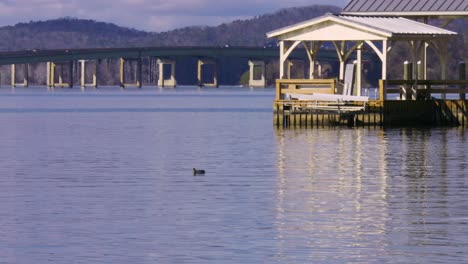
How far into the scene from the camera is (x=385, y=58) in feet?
213

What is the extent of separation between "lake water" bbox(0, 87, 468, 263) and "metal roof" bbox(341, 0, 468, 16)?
18.6 meters

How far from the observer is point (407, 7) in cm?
7381

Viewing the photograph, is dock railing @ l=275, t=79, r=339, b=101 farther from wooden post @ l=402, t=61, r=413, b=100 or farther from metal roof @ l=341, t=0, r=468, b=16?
metal roof @ l=341, t=0, r=468, b=16

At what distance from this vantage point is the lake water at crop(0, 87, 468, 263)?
2234cm

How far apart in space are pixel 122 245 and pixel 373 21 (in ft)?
152

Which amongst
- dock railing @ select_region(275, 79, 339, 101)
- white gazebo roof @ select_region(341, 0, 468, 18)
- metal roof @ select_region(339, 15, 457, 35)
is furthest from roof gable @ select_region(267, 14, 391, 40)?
white gazebo roof @ select_region(341, 0, 468, 18)

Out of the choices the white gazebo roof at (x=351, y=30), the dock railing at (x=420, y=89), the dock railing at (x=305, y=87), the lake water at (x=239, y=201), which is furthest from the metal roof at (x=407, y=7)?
the lake water at (x=239, y=201)

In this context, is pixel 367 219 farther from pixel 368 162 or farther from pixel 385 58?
pixel 385 58

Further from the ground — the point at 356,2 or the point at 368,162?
the point at 356,2

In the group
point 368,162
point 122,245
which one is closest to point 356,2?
point 368,162

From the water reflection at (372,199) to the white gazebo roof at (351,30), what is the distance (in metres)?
A: 12.6

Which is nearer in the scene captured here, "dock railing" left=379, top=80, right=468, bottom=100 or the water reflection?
the water reflection

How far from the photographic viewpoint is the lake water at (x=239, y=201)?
22.3 m

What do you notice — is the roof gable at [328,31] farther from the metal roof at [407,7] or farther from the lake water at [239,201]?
the lake water at [239,201]
